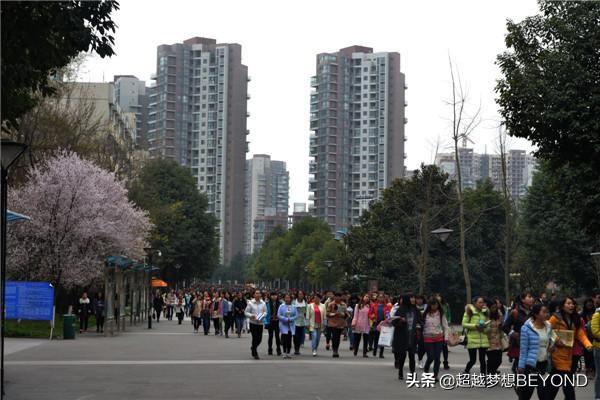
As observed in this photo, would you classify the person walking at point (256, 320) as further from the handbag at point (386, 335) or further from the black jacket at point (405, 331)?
the black jacket at point (405, 331)

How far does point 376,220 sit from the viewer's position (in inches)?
2515

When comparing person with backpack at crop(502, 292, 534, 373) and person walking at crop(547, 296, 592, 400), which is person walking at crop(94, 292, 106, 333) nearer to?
person with backpack at crop(502, 292, 534, 373)

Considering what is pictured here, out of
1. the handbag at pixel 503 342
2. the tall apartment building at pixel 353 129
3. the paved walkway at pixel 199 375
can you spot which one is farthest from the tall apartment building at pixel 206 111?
the handbag at pixel 503 342

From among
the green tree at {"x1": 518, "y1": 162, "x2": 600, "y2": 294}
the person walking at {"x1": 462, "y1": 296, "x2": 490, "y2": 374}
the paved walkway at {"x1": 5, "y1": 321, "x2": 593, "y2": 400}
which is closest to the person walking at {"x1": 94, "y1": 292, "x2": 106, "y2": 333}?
the paved walkway at {"x1": 5, "y1": 321, "x2": 593, "y2": 400}

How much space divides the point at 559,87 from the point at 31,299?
1704 cm

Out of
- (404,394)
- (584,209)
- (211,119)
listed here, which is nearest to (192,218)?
(584,209)

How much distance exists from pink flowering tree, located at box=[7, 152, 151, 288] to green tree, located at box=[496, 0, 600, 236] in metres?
25.0

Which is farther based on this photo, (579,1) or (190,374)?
(579,1)

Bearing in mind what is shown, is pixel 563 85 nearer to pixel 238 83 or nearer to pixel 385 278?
pixel 385 278

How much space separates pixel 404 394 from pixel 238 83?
16717 cm

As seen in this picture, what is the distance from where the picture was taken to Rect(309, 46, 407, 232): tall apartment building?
562 feet

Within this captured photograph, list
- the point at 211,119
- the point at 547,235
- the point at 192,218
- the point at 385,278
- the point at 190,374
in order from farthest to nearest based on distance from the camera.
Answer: the point at 211,119 < the point at 192,218 < the point at 385,278 < the point at 547,235 < the point at 190,374

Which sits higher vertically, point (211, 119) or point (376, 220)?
point (211, 119)

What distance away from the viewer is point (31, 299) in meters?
29.2
